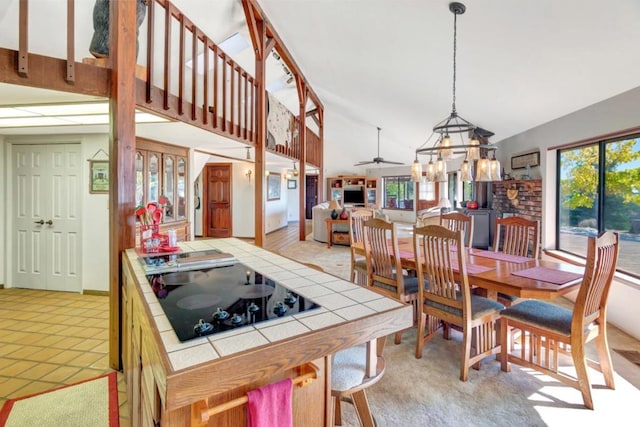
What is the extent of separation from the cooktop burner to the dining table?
1.59m

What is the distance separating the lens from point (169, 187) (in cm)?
497

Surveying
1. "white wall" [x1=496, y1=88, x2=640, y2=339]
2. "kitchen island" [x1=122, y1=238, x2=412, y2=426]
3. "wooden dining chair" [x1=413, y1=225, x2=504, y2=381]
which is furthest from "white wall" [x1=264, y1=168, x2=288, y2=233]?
"kitchen island" [x1=122, y1=238, x2=412, y2=426]

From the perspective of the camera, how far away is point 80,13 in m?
2.85

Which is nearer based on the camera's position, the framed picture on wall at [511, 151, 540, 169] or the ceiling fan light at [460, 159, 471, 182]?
the ceiling fan light at [460, 159, 471, 182]

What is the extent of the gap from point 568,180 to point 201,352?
189 inches

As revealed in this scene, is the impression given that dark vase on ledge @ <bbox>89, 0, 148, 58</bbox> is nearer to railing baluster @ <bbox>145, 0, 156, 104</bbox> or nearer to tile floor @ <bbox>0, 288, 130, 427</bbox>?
railing baluster @ <bbox>145, 0, 156, 104</bbox>

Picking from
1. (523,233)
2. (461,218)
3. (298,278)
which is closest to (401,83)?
(461,218)

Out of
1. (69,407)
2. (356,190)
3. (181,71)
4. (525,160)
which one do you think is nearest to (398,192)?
(356,190)

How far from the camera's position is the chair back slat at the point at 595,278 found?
1939 millimetres

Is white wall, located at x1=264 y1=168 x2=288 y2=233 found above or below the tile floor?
above

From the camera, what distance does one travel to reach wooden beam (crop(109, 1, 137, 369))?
2.02 meters

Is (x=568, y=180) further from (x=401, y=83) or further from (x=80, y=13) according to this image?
(x=80, y=13)

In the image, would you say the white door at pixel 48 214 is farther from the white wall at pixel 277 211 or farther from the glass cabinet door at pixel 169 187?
the white wall at pixel 277 211

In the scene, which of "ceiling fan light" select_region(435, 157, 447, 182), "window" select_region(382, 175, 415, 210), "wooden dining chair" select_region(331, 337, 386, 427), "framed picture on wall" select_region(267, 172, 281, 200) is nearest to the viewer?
"wooden dining chair" select_region(331, 337, 386, 427)
